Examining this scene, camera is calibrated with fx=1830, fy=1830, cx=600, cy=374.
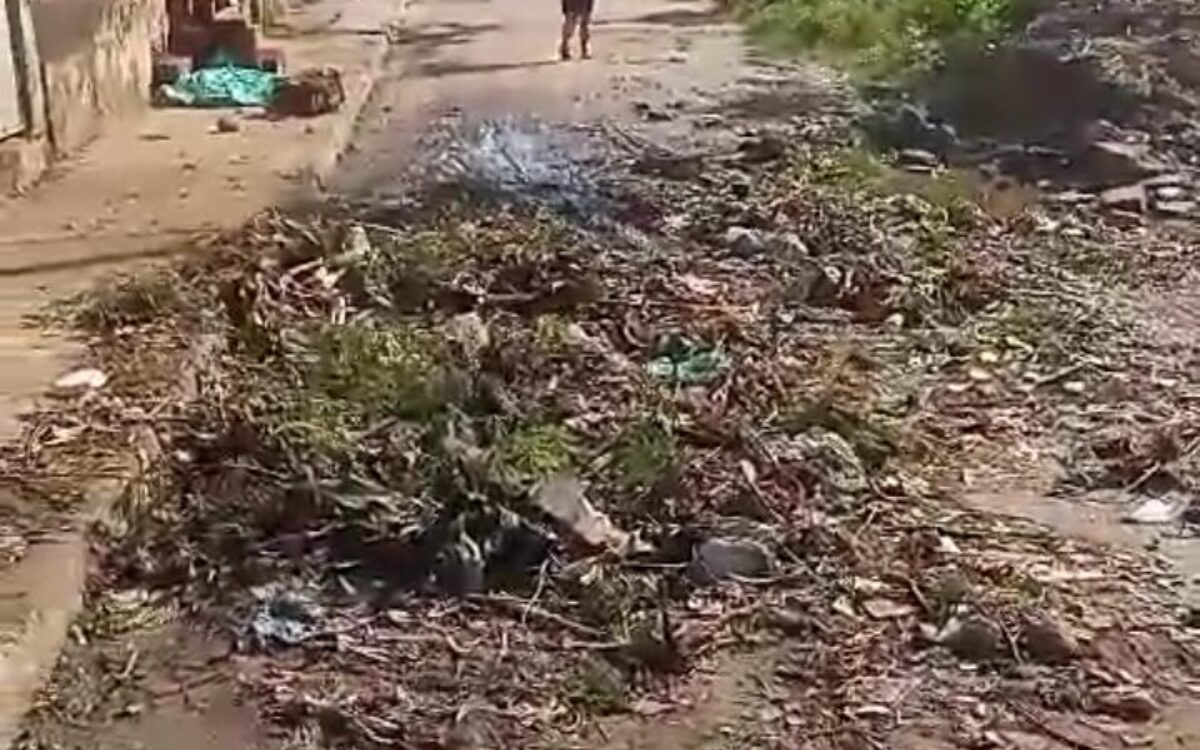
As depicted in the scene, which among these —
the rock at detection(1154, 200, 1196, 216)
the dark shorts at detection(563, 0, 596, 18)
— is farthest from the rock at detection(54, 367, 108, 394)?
the dark shorts at detection(563, 0, 596, 18)

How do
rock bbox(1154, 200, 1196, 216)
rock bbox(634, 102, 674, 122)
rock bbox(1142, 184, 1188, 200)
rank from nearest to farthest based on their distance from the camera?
rock bbox(1154, 200, 1196, 216), rock bbox(1142, 184, 1188, 200), rock bbox(634, 102, 674, 122)

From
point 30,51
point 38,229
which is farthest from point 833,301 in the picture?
point 30,51

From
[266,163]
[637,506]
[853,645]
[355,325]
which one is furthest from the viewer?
[266,163]

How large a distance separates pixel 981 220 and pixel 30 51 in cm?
413

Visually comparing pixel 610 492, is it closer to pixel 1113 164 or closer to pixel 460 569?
pixel 460 569

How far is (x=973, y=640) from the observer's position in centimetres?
455

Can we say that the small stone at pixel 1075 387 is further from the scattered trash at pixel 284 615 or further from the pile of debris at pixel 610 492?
the scattered trash at pixel 284 615

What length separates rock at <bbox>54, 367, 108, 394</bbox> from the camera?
5.54 meters

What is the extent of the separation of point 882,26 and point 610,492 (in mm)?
7328

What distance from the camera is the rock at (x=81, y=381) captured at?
5.54m

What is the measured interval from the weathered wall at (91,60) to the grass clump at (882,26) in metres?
4.24

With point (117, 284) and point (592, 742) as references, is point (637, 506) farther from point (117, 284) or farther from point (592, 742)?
point (117, 284)

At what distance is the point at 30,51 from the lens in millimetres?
7688

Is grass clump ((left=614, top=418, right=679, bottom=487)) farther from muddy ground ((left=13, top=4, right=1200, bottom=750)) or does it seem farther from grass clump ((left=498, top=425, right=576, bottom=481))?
grass clump ((left=498, top=425, right=576, bottom=481))
